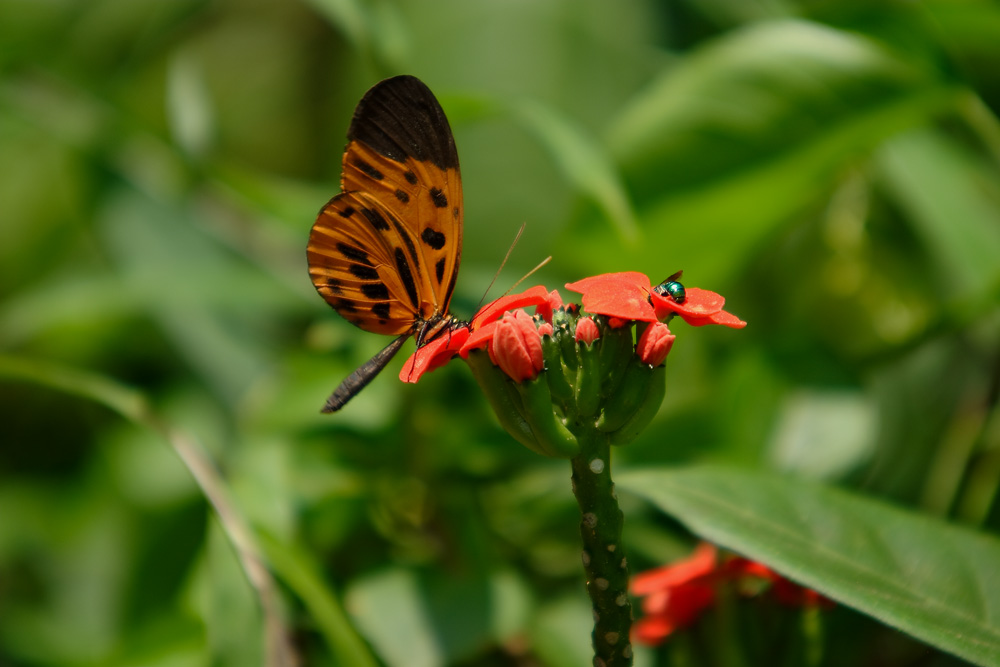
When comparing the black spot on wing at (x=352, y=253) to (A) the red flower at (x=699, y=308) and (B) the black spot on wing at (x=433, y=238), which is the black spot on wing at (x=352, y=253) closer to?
(B) the black spot on wing at (x=433, y=238)

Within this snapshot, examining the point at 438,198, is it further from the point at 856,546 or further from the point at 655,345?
the point at 856,546

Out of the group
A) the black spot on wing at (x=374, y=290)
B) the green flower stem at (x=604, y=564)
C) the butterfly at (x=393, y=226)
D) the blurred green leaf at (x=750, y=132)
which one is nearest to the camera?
the green flower stem at (x=604, y=564)

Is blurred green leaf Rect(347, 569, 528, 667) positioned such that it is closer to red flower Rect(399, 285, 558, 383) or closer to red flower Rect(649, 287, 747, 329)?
red flower Rect(399, 285, 558, 383)

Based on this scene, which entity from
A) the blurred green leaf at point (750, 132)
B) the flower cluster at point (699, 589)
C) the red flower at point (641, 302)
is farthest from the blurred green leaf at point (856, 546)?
the blurred green leaf at point (750, 132)

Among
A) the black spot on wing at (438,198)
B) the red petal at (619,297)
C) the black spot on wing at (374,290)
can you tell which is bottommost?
the black spot on wing at (374,290)

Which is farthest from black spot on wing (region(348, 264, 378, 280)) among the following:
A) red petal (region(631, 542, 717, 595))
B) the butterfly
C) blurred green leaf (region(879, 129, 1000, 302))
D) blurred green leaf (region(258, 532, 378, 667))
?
blurred green leaf (region(879, 129, 1000, 302))

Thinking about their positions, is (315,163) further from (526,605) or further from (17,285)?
(526,605)

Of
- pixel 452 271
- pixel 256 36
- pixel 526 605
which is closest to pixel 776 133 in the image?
pixel 452 271
